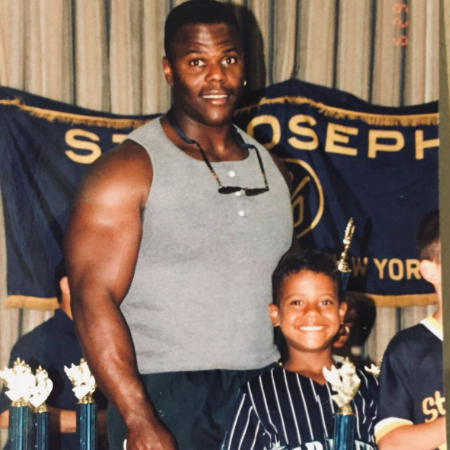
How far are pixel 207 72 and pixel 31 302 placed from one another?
51cm

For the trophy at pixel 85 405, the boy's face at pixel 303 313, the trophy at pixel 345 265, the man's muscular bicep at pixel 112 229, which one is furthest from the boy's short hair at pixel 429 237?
the trophy at pixel 85 405

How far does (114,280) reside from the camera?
1153 millimetres

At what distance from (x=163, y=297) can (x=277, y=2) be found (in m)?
0.64

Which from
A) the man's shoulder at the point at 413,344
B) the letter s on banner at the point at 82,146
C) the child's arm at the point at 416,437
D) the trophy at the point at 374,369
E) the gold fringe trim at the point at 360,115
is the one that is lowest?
the child's arm at the point at 416,437

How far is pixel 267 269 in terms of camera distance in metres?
1.23

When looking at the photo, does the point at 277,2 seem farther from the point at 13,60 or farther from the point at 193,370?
the point at 193,370

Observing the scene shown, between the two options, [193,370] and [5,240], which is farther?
[5,240]

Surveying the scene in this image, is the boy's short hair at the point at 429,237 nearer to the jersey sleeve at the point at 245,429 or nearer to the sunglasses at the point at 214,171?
the sunglasses at the point at 214,171

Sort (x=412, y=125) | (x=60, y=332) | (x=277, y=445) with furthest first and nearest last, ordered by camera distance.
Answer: (x=412, y=125), (x=60, y=332), (x=277, y=445)

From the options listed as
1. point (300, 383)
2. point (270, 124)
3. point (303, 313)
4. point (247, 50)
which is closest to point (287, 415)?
point (300, 383)

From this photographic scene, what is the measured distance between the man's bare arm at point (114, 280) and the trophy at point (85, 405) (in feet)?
0.19

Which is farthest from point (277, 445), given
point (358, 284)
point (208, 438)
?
point (358, 284)

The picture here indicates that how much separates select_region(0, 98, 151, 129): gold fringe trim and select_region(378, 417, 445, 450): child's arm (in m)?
0.71

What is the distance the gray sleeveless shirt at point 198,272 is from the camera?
3.84ft
